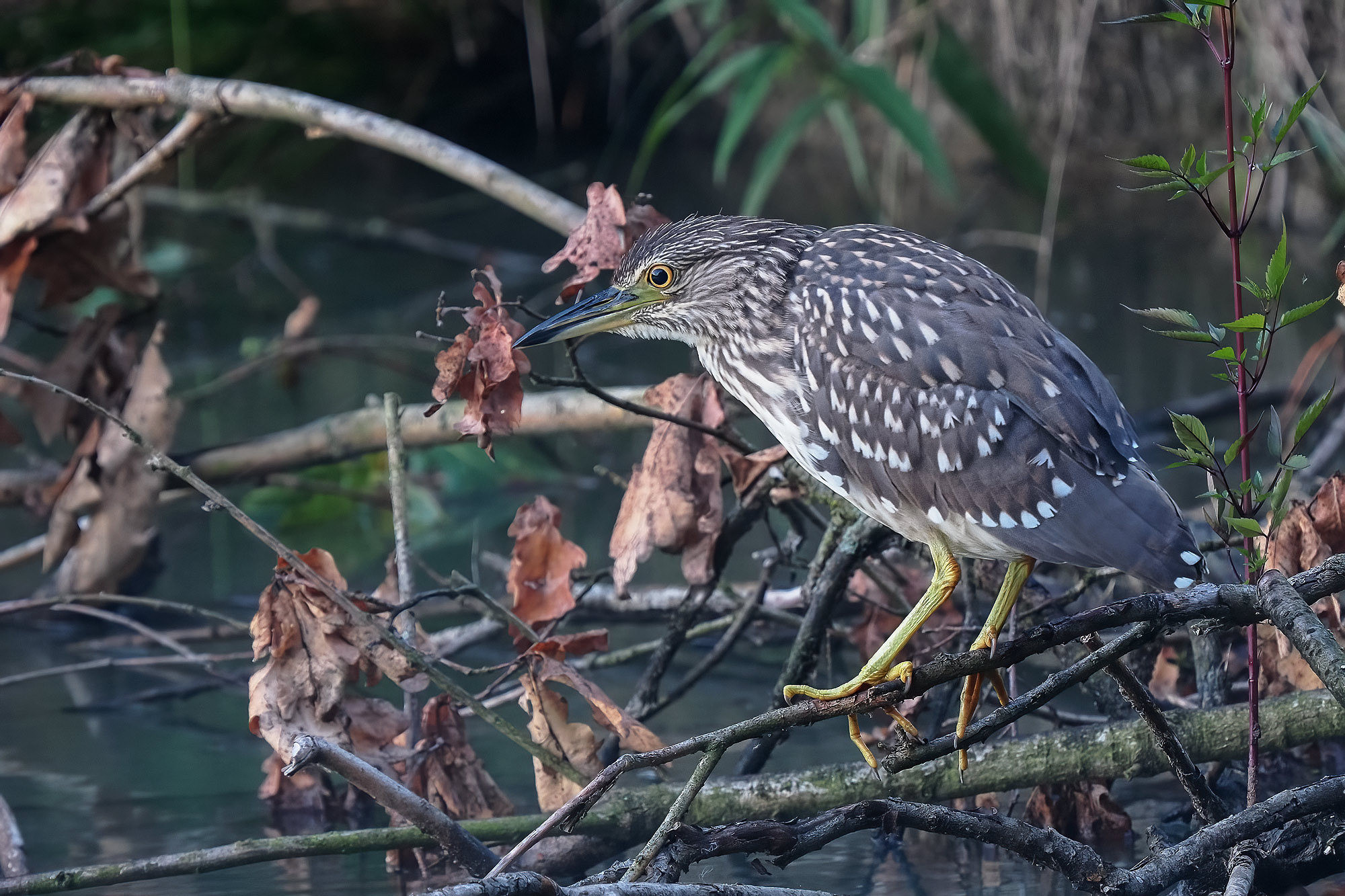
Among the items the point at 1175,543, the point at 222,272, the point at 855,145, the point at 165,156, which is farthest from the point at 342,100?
the point at 1175,543

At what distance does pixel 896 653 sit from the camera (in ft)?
8.46

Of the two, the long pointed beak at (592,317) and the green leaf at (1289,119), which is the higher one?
the green leaf at (1289,119)

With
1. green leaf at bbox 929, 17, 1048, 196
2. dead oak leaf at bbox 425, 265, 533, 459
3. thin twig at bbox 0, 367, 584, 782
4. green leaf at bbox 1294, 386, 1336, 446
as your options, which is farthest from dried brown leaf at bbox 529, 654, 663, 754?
green leaf at bbox 929, 17, 1048, 196

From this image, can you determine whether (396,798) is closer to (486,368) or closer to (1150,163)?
(486,368)

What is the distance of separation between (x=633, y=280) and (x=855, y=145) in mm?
3690

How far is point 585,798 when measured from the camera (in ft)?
6.39

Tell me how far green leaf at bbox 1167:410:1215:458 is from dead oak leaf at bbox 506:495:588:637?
4.47ft

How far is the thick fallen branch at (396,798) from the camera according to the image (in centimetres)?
212

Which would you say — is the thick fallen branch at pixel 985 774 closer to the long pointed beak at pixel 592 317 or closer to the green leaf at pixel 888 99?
the long pointed beak at pixel 592 317

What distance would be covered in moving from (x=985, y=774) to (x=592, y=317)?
1.37m

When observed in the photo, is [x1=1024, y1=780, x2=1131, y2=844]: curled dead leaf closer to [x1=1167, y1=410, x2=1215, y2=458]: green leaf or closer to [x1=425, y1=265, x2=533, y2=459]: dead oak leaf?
[x1=1167, y1=410, x2=1215, y2=458]: green leaf

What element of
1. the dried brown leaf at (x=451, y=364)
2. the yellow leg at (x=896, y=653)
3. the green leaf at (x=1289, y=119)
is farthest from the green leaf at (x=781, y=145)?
the green leaf at (x=1289, y=119)

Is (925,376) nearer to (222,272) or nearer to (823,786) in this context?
(823,786)

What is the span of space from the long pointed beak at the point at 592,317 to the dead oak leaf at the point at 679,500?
0.25 m
